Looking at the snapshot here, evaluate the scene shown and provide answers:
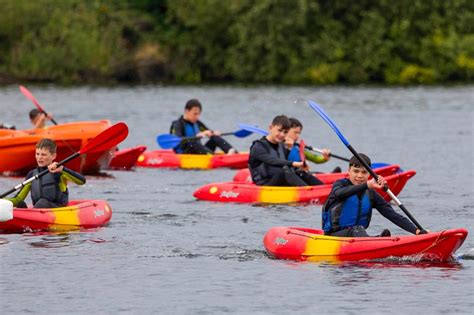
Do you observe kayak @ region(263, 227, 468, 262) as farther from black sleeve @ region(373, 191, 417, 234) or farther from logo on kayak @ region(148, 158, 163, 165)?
logo on kayak @ region(148, 158, 163, 165)

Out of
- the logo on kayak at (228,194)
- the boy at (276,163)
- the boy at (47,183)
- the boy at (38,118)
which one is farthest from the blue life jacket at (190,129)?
the boy at (47,183)

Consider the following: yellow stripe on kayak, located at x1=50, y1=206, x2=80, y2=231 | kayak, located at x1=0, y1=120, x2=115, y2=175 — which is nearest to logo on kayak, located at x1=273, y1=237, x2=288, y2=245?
yellow stripe on kayak, located at x1=50, y1=206, x2=80, y2=231

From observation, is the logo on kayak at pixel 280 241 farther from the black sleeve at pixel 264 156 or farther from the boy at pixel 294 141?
the boy at pixel 294 141

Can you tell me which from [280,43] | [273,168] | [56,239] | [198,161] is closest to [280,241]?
[56,239]

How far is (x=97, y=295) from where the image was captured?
12797 mm

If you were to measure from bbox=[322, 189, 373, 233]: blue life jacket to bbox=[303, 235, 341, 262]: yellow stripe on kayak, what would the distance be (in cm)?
26

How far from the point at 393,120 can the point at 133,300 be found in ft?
83.8

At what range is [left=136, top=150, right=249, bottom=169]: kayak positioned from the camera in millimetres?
24453

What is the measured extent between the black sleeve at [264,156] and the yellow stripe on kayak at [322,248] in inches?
185

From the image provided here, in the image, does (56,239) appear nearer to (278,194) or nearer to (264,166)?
(278,194)

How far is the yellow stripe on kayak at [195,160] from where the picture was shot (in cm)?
2452

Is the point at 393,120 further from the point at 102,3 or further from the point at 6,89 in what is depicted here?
the point at 102,3

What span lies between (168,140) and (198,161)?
2.19 feet

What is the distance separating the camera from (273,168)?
19438 mm
